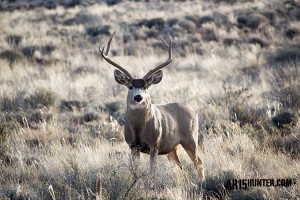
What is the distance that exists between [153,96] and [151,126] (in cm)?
595

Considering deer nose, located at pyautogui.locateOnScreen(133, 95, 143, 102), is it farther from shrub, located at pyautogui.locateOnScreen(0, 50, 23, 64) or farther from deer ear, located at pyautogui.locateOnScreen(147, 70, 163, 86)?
shrub, located at pyautogui.locateOnScreen(0, 50, 23, 64)

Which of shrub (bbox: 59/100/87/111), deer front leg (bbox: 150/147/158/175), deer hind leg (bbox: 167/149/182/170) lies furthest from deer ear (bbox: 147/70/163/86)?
shrub (bbox: 59/100/87/111)

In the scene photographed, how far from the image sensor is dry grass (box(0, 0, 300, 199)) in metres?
5.98

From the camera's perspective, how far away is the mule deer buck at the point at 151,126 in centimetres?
671

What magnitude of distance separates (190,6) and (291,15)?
973cm

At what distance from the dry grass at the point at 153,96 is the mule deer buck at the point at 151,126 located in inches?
9.6

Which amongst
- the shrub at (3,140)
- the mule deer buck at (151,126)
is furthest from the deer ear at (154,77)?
the shrub at (3,140)

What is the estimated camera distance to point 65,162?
21.2ft

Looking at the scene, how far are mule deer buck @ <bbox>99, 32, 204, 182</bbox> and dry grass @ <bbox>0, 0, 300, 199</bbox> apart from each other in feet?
0.80

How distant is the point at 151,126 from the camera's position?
6.80m

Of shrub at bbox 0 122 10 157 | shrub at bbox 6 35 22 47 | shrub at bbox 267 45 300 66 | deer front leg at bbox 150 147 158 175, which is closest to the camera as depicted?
deer front leg at bbox 150 147 158 175

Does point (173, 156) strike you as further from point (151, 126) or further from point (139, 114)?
point (139, 114)

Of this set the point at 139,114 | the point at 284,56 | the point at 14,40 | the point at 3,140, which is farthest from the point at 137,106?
the point at 14,40

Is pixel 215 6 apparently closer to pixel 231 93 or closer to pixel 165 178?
pixel 231 93
